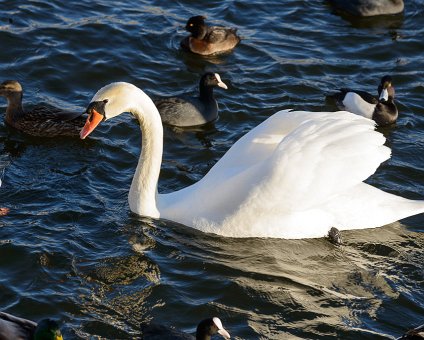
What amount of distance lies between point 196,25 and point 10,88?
352 centimetres

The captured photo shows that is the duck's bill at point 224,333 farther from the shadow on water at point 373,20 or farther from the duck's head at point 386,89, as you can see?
the shadow on water at point 373,20

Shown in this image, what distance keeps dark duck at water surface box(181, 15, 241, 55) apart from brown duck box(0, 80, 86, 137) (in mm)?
3011

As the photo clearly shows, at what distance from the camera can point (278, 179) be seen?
10336 millimetres

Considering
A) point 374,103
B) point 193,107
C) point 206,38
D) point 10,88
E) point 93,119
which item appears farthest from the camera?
point 206,38

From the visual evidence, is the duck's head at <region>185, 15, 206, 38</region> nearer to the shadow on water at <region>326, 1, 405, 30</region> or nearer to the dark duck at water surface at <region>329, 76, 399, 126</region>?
the dark duck at water surface at <region>329, 76, 399, 126</region>

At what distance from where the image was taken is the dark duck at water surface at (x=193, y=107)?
13.9 m

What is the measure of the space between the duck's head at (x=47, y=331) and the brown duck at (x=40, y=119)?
5.50m

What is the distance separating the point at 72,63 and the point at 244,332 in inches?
278

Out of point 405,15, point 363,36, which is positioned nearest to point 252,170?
point 363,36

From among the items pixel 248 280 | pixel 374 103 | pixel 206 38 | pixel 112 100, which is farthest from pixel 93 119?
pixel 206 38

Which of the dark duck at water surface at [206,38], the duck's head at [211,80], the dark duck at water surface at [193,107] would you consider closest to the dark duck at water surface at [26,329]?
the dark duck at water surface at [193,107]

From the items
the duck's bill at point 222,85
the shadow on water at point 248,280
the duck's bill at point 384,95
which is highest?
the duck's bill at point 384,95

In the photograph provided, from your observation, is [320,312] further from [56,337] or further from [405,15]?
[405,15]

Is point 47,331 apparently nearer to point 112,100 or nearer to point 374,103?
point 112,100
